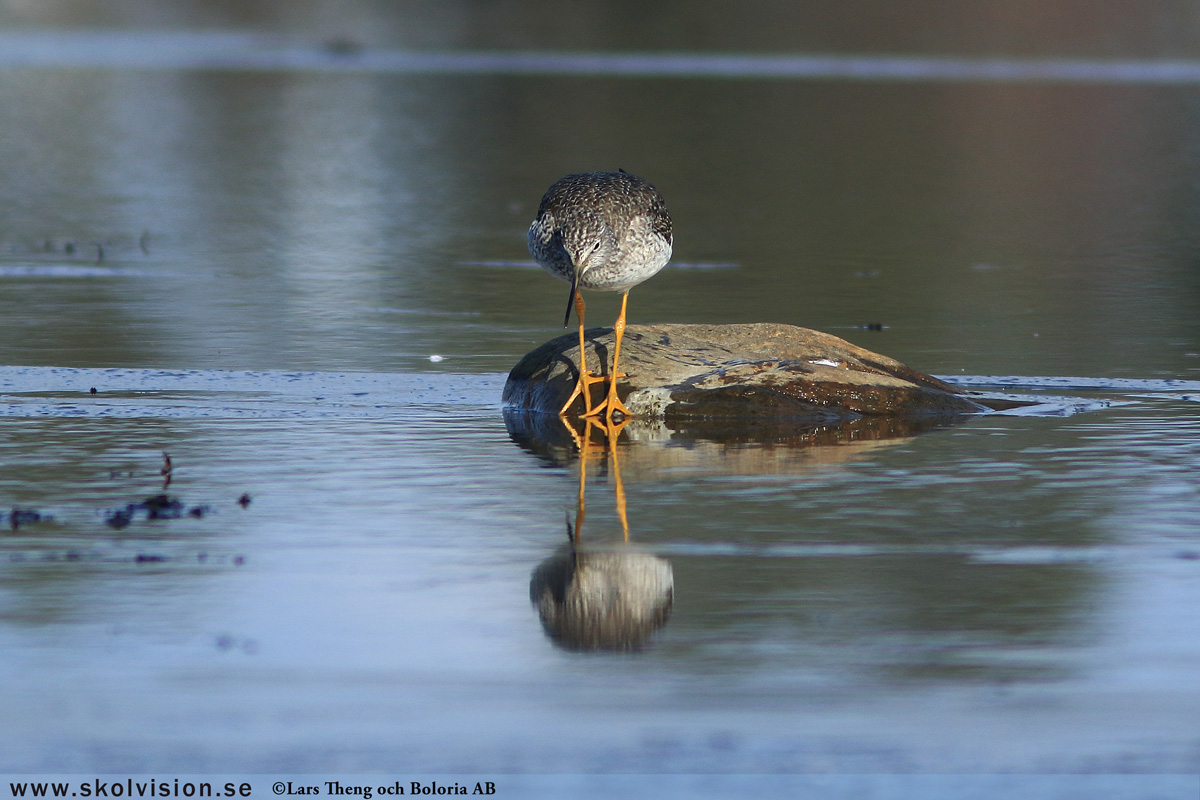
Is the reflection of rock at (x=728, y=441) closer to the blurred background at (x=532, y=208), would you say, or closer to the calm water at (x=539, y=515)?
the calm water at (x=539, y=515)

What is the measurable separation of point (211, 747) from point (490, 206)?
→ 1820cm

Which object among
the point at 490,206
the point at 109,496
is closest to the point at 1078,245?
the point at 490,206

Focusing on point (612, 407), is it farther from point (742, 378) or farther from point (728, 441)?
point (728, 441)

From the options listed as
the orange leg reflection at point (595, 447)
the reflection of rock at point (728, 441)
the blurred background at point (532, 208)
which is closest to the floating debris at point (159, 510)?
the orange leg reflection at point (595, 447)

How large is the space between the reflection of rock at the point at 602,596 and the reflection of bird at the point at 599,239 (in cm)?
320

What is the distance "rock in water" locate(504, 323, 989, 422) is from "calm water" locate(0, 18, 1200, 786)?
0.35 metres

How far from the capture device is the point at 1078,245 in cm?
1997

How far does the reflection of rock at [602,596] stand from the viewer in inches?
263

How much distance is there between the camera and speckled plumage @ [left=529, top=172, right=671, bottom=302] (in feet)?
35.1

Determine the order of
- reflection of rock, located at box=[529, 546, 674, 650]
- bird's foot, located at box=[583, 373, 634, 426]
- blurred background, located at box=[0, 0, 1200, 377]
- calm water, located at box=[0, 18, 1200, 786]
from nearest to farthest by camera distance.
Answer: calm water, located at box=[0, 18, 1200, 786] → reflection of rock, located at box=[529, 546, 674, 650] → bird's foot, located at box=[583, 373, 634, 426] → blurred background, located at box=[0, 0, 1200, 377]

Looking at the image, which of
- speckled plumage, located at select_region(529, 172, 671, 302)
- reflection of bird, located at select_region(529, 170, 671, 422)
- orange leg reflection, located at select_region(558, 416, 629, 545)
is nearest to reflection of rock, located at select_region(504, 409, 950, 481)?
orange leg reflection, located at select_region(558, 416, 629, 545)

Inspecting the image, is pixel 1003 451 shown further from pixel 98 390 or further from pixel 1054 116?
pixel 1054 116

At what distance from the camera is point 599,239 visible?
10680 millimetres

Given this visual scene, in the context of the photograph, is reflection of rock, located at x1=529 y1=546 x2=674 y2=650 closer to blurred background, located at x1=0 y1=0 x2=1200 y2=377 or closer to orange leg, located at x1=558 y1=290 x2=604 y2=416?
orange leg, located at x1=558 y1=290 x2=604 y2=416
